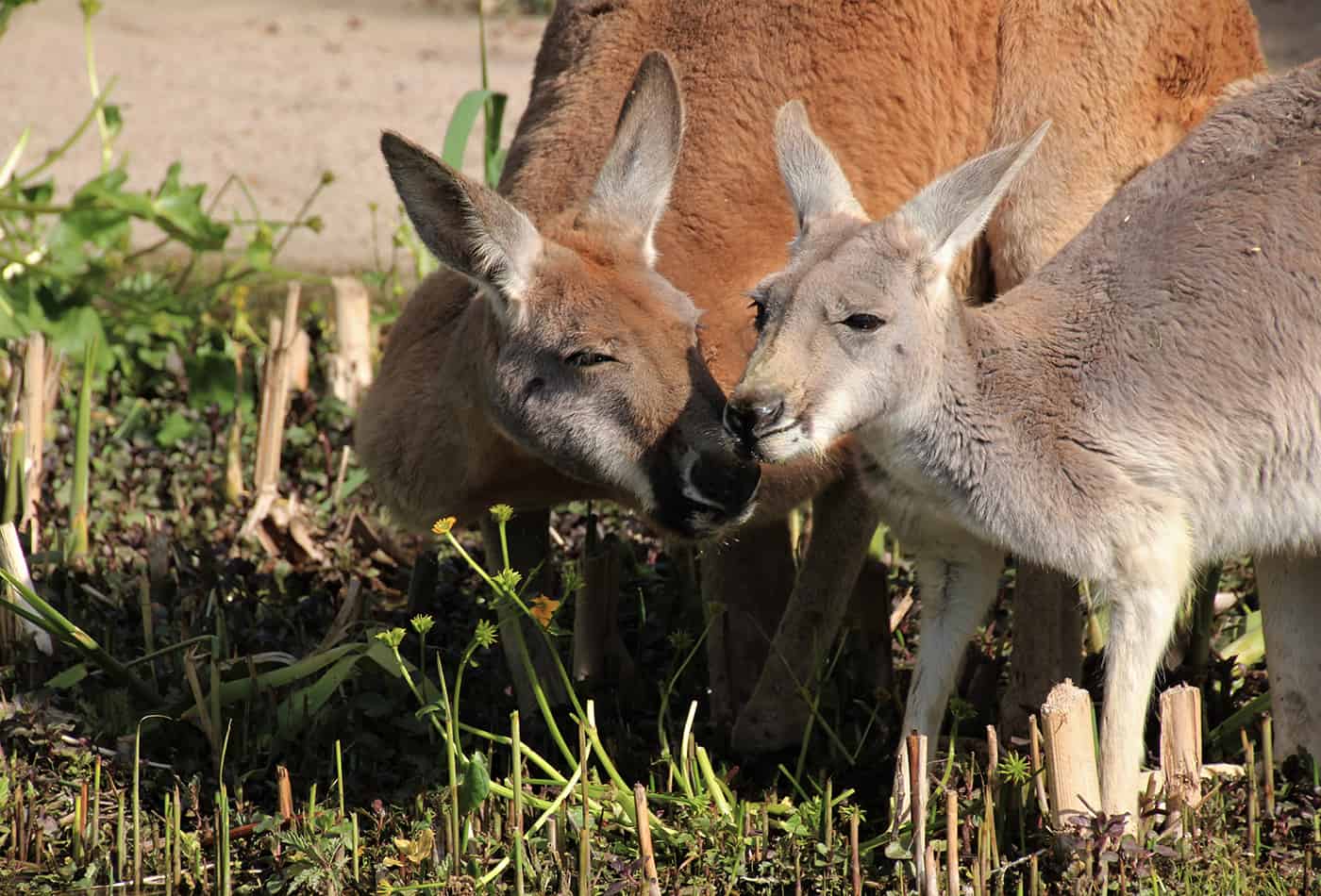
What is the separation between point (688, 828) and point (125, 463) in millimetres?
3277

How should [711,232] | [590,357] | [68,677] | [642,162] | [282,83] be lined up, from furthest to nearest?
[282,83] < [711,232] < [642,162] < [68,677] < [590,357]

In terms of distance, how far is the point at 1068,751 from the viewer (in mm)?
3693

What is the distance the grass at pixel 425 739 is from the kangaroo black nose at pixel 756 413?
21.8 inches

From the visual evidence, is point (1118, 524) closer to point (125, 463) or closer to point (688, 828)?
point (688, 828)

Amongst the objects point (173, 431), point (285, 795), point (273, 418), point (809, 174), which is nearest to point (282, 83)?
point (173, 431)

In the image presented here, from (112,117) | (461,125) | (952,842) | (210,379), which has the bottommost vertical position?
(952,842)

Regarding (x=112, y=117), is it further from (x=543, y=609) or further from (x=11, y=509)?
(x=543, y=609)

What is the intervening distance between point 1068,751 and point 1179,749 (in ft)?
1.18

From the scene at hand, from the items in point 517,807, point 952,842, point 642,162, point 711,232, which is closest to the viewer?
point 952,842

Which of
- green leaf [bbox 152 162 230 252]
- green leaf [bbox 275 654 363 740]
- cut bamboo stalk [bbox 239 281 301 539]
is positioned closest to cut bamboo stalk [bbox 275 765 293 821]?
green leaf [bbox 275 654 363 740]

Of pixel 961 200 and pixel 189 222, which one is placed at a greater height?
pixel 189 222

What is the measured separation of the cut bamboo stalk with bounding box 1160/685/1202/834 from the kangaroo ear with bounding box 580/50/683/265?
1698 mm

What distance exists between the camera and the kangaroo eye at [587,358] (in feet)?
14.1

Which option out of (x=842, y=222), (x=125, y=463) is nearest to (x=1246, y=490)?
(x=842, y=222)
